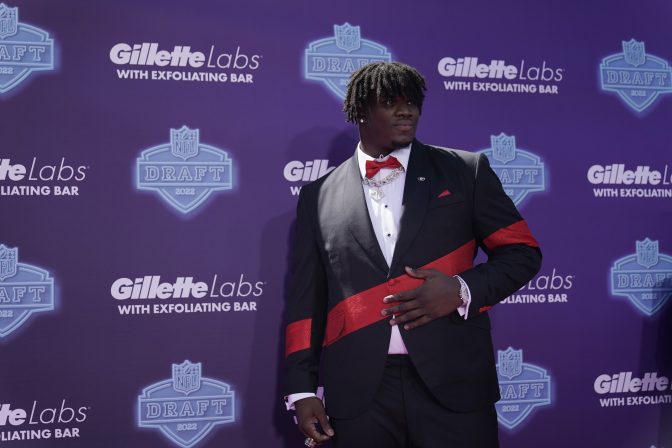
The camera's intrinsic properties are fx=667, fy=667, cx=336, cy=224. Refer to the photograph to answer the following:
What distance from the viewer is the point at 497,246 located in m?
2.03

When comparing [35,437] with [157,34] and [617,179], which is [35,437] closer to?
[157,34]

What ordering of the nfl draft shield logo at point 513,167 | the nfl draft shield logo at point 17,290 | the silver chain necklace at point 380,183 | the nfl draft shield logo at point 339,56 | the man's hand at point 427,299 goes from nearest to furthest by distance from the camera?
1. the man's hand at point 427,299
2. the silver chain necklace at point 380,183
3. the nfl draft shield logo at point 17,290
4. the nfl draft shield logo at point 339,56
5. the nfl draft shield logo at point 513,167

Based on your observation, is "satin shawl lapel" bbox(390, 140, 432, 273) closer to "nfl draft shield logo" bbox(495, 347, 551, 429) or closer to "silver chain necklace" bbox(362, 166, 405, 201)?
"silver chain necklace" bbox(362, 166, 405, 201)

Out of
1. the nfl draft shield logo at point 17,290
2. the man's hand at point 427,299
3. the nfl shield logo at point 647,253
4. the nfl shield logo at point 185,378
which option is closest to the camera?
the man's hand at point 427,299

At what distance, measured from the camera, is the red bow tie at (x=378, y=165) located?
2.08m

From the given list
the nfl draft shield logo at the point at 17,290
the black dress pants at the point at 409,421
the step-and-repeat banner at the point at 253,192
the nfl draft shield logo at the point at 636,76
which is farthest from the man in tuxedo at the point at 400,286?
the nfl draft shield logo at the point at 636,76

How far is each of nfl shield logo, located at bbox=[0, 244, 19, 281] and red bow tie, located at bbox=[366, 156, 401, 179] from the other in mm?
1545

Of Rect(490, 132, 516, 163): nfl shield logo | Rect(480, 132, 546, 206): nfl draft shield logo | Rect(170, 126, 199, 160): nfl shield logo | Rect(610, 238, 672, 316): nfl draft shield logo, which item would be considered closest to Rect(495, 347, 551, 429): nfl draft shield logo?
Rect(610, 238, 672, 316): nfl draft shield logo

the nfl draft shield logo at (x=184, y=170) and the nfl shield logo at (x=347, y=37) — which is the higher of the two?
the nfl shield logo at (x=347, y=37)

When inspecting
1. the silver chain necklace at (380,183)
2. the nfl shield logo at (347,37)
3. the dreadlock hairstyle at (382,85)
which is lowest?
the silver chain necklace at (380,183)

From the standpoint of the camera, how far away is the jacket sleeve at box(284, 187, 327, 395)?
209 cm

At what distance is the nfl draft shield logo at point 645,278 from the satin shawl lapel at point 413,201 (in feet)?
5.16

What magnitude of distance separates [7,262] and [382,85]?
5.51 feet

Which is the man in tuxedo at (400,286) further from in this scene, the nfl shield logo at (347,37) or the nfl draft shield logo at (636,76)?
the nfl draft shield logo at (636,76)
